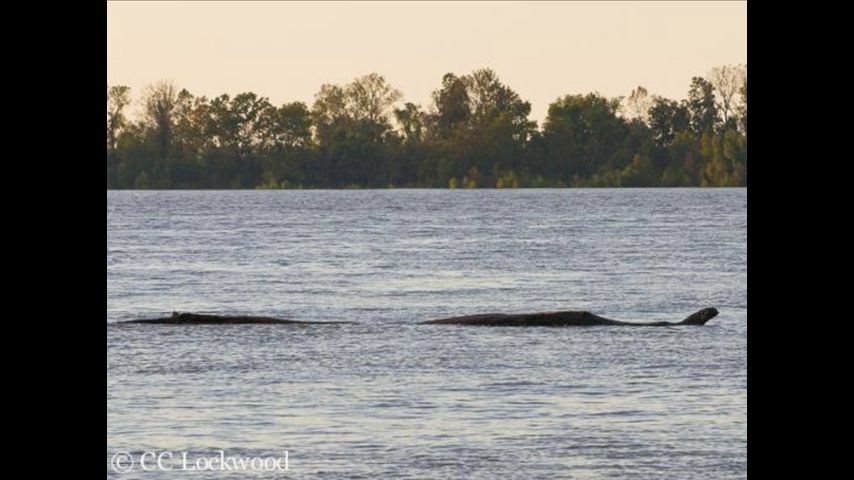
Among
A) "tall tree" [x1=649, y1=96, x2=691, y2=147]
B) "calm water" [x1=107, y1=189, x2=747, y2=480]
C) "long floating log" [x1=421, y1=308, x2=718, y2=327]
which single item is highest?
"tall tree" [x1=649, y1=96, x2=691, y2=147]

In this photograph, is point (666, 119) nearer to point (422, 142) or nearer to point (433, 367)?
point (422, 142)

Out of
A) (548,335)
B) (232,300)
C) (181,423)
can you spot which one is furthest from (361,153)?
(181,423)

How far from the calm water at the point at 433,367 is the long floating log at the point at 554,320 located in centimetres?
22

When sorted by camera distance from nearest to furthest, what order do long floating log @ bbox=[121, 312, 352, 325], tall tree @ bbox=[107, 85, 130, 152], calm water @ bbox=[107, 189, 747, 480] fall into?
calm water @ bbox=[107, 189, 747, 480], long floating log @ bbox=[121, 312, 352, 325], tall tree @ bbox=[107, 85, 130, 152]

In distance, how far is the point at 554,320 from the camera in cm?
2334

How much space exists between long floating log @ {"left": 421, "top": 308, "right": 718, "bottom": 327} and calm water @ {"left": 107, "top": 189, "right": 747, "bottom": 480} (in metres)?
→ 0.22

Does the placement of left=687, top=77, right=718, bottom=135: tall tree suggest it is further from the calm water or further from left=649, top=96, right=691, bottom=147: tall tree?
the calm water
